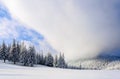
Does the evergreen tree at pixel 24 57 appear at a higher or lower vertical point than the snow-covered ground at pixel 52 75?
higher

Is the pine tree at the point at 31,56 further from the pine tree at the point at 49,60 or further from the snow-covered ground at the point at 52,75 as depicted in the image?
the snow-covered ground at the point at 52,75

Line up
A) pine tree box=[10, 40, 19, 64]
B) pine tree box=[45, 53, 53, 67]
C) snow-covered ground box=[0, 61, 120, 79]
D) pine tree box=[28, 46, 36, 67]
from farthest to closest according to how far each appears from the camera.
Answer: pine tree box=[45, 53, 53, 67]
pine tree box=[28, 46, 36, 67]
pine tree box=[10, 40, 19, 64]
snow-covered ground box=[0, 61, 120, 79]

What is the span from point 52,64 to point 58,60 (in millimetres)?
4352

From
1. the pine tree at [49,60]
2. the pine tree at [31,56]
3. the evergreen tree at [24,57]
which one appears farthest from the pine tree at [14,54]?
the pine tree at [49,60]

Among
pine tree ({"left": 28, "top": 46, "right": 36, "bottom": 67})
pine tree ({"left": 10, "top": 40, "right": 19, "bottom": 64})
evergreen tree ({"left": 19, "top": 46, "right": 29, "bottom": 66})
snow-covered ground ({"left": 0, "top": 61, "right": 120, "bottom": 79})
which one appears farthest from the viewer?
pine tree ({"left": 28, "top": 46, "right": 36, "bottom": 67})

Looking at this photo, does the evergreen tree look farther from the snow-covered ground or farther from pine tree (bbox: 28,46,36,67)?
the snow-covered ground

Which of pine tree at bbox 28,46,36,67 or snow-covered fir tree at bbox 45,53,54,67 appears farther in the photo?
snow-covered fir tree at bbox 45,53,54,67

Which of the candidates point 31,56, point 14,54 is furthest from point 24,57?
point 14,54

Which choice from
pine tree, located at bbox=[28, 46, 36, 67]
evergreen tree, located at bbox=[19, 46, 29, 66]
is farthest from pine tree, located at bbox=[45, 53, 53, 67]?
evergreen tree, located at bbox=[19, 46, 29, 66]

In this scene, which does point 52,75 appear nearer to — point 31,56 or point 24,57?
point 24,57

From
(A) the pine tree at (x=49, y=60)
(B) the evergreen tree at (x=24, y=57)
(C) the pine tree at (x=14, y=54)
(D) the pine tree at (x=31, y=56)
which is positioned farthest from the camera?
(A) the pine tree at (x=49, y=60)

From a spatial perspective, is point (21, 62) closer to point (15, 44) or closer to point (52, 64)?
point (15, 44)

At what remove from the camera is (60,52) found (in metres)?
127

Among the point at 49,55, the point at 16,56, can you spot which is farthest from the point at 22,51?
the point at 49,55
